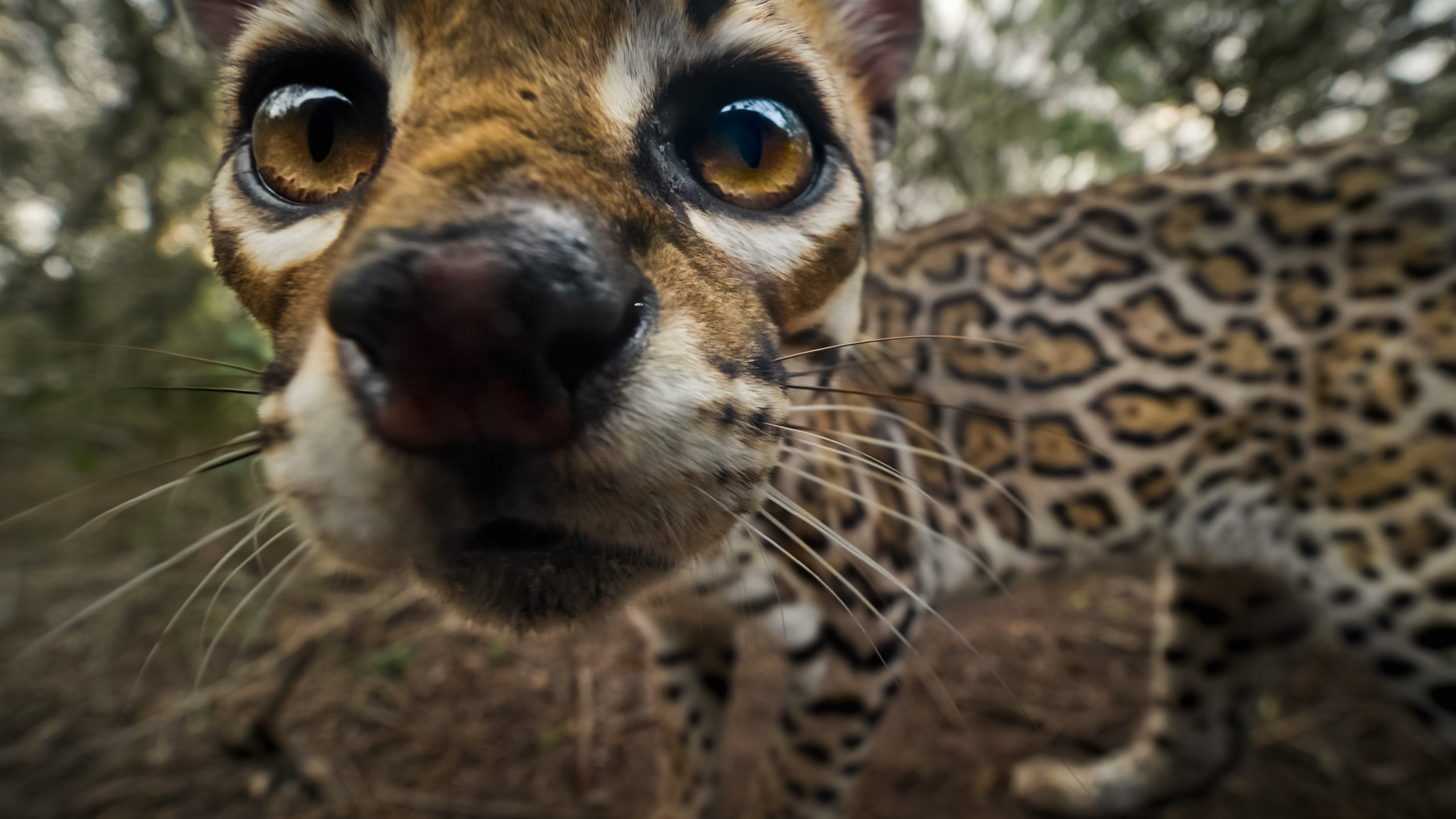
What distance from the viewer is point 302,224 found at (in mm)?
695

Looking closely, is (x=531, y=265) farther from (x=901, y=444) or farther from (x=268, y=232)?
(x=901, y=444)

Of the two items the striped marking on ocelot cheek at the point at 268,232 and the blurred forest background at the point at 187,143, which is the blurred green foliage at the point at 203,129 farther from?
the striped marking on ocelot cheek at the point at 268,232

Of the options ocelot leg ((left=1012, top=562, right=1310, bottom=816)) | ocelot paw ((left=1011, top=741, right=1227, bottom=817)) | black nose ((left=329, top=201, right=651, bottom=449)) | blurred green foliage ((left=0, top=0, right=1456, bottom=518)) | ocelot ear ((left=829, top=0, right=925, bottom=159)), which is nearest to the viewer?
black nose ((left=329, top=201, right=651, bottom=449))

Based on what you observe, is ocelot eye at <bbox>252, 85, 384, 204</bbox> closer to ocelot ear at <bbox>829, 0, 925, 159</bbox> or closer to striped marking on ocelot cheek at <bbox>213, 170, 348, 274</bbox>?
striped marking on ocelot cheek at <bbox>213, 170, 348, 274</bbox>

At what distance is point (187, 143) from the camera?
3.34 m

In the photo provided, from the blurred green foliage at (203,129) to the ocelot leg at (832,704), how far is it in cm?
217

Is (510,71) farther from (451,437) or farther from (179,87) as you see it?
(179,87)

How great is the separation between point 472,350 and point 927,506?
138cm

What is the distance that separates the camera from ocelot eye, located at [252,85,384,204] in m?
0.71

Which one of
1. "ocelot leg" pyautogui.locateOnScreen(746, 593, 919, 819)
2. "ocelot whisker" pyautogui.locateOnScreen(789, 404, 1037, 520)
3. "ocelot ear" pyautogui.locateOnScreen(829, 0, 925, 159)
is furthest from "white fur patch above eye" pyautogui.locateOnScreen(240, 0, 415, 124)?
"ocelot leg" pyautogui.locateOnScreen(746, 593, 919, 819)

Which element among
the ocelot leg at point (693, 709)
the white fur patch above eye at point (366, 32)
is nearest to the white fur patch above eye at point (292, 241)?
the white fur patch above eye at point (366, 32)

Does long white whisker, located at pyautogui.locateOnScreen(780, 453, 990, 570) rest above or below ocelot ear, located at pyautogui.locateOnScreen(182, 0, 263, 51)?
below

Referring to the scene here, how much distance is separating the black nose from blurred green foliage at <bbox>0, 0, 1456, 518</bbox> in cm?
222

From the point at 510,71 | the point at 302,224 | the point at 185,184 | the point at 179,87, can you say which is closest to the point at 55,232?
the point at 185,184
